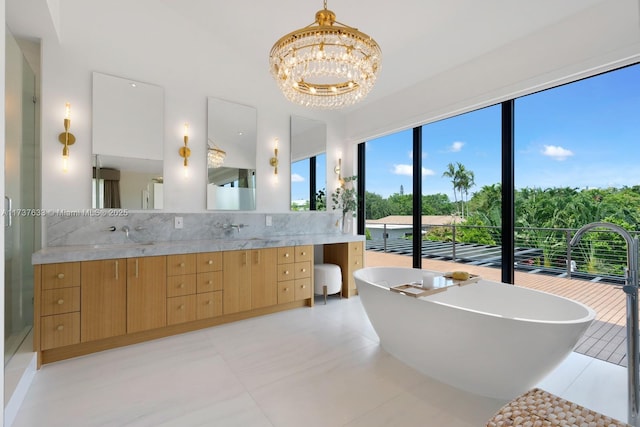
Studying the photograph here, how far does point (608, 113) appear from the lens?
2652 mm

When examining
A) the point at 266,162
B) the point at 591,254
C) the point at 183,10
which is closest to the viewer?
the point at 591,254

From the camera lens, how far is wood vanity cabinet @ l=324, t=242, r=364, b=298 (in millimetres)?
4289

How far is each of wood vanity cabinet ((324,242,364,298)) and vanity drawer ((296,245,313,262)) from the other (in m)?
0.61

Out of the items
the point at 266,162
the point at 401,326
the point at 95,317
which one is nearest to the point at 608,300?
the point at 401,326

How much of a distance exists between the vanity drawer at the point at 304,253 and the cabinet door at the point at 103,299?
5.93 ft

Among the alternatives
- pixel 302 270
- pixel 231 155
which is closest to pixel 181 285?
pixel 302 270

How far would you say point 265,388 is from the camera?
212 cm

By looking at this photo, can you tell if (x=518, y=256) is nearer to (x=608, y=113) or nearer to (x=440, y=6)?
(x=608, y=113)

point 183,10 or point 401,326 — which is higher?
point 183,10

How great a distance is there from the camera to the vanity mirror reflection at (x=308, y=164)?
4.47 meters

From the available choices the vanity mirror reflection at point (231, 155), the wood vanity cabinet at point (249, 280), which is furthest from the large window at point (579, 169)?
the vanity mirror reflection at point (231, 155)

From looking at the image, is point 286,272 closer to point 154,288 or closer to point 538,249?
point 154,288

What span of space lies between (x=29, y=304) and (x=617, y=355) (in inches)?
198

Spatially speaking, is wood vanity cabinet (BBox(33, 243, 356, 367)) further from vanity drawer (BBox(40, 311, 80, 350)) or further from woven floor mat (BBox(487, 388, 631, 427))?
woven floor mat (BBox(487, 388, 631, 427))
